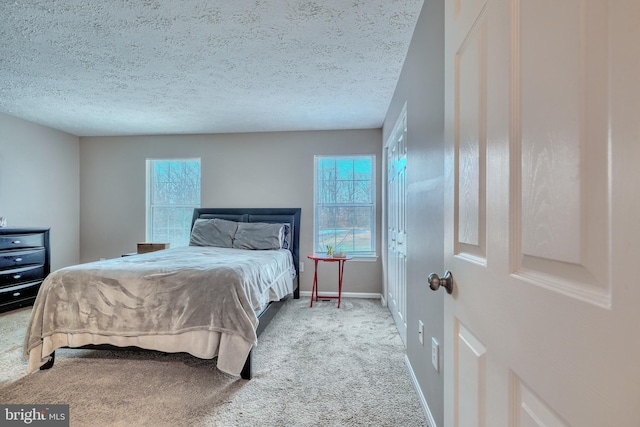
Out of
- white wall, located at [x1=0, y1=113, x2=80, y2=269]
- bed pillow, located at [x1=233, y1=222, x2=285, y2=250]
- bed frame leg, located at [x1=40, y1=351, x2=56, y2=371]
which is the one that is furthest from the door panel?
white wall, located at [x1=0, y1=113, x2=80, y2=269]

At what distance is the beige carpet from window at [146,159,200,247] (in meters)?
2.12

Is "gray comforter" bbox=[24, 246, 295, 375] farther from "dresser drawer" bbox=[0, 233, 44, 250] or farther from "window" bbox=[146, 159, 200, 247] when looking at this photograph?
"window" bbox=[146, 159, 200, 247]

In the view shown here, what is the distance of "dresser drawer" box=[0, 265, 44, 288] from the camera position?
3340mm

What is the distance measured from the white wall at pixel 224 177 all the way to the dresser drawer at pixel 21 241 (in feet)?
3.33

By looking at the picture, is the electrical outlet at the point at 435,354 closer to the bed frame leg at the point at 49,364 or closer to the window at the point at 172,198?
the bed frame leg at the point at 49,364

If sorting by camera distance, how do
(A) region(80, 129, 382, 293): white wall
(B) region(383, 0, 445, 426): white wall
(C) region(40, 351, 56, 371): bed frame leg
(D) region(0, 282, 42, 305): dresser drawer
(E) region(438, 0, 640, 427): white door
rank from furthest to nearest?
1. (A) region(80, 129, 382, 293): white wall
2. (D) region(0, 282, 42, 305): dresser drawer
3. (C) region(40, 351, 56, 371): bed frame leg
4. (B) region(383, 0, 445, 426): white wall
5. (E) region(438, 0, 640, 427): white door

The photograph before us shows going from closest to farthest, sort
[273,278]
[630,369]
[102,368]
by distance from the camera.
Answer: [630,369] < [102,368] < [273,278]

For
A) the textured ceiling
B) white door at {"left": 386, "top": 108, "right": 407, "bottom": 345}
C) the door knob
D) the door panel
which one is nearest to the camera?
the door panel

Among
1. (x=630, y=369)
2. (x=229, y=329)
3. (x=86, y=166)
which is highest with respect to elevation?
(x=86, y=166)

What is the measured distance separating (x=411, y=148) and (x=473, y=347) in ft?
5.11

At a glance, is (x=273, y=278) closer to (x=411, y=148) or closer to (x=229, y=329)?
(x=229, y=329)

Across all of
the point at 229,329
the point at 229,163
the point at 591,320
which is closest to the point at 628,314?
the point at 591,320

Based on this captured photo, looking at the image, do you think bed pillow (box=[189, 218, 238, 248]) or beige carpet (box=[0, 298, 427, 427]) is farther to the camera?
bed pillow (box=[189, 218, 238, 248])

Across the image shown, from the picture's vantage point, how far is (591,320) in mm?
377
